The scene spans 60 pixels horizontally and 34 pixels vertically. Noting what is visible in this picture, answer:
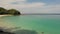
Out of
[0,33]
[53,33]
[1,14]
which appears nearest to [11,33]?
[0,33]

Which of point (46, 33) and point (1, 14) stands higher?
point (1, 14)

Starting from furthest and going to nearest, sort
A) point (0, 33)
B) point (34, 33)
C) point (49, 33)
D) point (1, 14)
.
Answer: point (1, 14) < point (49, 33) < point (34, 33) < point (0, 33)

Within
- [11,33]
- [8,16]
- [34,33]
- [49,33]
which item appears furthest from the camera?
[8,16]

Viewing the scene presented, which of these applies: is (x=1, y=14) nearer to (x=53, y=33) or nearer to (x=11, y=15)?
(x=11, y=15)

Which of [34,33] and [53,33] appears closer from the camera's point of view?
[34,33]

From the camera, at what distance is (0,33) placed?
25.6 ft

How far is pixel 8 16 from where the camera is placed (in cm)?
1842

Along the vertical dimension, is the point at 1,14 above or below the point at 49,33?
above

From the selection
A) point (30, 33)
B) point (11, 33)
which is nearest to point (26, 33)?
point (30, 33)

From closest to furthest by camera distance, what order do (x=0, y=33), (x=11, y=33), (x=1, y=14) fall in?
1. (x=0, y=33)
2. (x=11, y=33)
3. (x=1, y=14)

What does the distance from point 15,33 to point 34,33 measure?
57.1 inches

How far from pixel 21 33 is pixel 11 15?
1009 centimetres

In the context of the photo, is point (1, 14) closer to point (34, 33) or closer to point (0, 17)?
point (0, 17)

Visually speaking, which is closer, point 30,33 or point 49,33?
point 30,33
